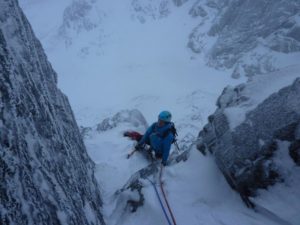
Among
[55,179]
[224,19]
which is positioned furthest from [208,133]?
[224,19]

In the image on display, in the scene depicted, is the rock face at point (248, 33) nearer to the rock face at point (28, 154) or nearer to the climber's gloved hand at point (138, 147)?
the climber's gloved hand at point (138, 147)

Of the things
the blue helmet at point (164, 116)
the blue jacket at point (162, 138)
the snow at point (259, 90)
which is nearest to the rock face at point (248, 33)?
the snow at point (259, 90)

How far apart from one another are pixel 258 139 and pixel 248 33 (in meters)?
98.8

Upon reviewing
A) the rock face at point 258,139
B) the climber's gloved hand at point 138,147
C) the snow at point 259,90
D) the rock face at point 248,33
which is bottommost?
the rock face at point 258,139

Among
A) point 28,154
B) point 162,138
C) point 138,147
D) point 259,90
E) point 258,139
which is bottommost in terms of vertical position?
point 258,139

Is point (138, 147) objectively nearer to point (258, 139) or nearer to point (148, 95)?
point (258, 139)

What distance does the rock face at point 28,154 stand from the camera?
2838 millimetres

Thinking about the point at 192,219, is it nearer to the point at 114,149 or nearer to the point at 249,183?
the point at 249,183

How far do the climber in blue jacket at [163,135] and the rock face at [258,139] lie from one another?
4.76 feet

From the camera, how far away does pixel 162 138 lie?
743 cm

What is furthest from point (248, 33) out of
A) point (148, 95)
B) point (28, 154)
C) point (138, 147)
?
point (28, 154)

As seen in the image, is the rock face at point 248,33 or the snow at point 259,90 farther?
the rock face at point 248,33

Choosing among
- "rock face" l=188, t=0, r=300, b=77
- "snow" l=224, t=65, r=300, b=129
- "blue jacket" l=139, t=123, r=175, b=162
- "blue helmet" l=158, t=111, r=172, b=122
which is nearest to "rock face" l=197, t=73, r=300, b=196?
"snow" l=224, t=65, r=300, b=129

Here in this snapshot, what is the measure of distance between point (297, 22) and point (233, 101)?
3417 inches
